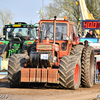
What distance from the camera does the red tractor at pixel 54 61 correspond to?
7930 mm

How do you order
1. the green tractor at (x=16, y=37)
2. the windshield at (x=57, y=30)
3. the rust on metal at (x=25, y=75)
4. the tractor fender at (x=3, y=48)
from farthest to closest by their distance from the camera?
the green tractor at (x=16, y=37) < the tractor fender at (x=3, y=48) < the windshield at (x=57, y=30) < the rust on metal at (x=25, y=75)

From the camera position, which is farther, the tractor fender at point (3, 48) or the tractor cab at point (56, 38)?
the tractor fender at point (3, 48)

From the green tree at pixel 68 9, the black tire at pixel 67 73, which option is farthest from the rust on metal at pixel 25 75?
the green tree at pixel 68 9

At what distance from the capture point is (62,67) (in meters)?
7.93

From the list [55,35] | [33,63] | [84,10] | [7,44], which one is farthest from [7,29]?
[84,10]

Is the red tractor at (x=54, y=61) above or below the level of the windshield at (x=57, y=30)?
below

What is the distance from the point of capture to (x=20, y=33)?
1385 cm

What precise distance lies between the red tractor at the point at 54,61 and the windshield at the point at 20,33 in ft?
14.5

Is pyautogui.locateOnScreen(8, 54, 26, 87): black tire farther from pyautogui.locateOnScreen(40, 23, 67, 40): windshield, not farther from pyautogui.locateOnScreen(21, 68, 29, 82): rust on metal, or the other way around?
pyautogui.locateOnScreen(40, 23, 67, 40): windshield

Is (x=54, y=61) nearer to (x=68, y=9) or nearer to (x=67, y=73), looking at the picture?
(x=67, y=73)

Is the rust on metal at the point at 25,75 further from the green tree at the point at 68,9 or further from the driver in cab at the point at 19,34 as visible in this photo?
the green tree at the point at 68,9

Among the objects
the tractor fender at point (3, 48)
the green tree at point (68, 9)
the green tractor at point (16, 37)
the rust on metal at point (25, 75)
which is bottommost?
the rust on metal at point (25, 75)

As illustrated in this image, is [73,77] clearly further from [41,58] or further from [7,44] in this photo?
[7,44]

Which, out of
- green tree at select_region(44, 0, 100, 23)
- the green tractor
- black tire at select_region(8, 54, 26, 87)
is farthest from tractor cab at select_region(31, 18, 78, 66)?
green tree at select_region(44, 0, 100, 23)
